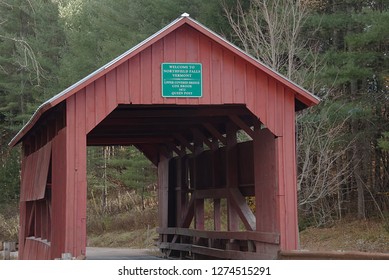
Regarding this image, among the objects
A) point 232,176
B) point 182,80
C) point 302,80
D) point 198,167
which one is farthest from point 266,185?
point 302,80

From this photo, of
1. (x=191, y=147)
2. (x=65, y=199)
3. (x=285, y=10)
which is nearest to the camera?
(x=65, y=199)

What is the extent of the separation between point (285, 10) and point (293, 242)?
9819mm

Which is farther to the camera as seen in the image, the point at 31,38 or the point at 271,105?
the point at 31,38

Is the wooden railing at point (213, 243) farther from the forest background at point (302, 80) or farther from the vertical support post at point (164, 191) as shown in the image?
the forest background at point (302, 80)

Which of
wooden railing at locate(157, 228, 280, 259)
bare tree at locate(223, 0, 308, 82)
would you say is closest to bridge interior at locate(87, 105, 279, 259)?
wooden railing at locate(157, 228, 280, 259)

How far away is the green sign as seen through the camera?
44.8 ft

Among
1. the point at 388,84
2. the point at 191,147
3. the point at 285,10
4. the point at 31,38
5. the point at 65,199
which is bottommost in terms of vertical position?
the point at 65,199

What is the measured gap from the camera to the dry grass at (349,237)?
856 inches

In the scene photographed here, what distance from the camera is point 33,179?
18234 millimetres

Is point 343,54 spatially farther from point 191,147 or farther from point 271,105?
point 271,105

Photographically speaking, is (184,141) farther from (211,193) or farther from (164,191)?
(211,193)

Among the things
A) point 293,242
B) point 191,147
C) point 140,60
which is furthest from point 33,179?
point 293,242

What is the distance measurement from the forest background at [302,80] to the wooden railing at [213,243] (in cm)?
381

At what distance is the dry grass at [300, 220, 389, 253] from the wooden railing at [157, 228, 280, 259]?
14.2 ft
